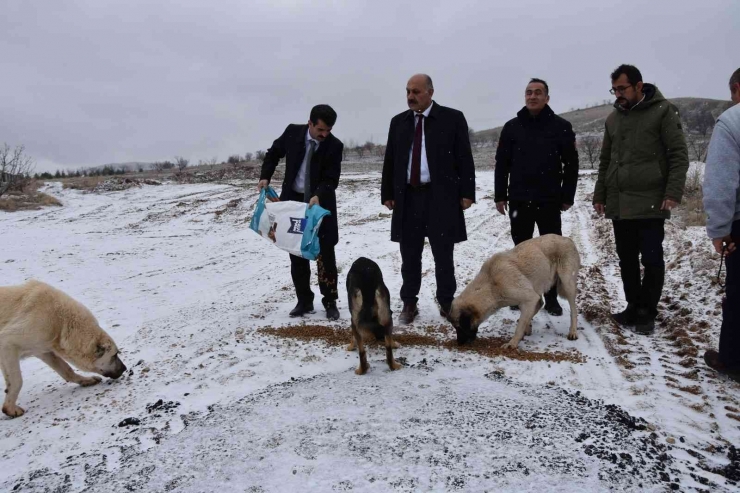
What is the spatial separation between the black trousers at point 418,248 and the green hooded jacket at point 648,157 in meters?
2.03

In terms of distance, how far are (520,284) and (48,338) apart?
15.4 feet

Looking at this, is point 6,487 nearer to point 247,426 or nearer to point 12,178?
point 247,426

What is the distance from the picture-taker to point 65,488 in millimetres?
2766

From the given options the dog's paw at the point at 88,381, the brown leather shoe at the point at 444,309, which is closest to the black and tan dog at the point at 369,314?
the brown leather shoe at the point at 444,309

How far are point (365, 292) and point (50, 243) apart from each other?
12.3 metres

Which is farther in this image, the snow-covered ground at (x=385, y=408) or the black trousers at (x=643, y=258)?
the black trousers at (x=643, y=258)

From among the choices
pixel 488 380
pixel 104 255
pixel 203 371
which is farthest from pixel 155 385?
pixel 104 255

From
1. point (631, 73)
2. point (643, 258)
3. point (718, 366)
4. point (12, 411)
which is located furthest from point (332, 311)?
point (631, 73)

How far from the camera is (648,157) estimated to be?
4.93m

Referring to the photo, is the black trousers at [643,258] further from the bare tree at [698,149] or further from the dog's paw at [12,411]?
the bare tree at [698,149]

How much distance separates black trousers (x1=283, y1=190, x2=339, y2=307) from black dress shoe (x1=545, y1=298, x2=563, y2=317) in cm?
283

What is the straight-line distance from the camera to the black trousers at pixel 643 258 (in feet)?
16.3

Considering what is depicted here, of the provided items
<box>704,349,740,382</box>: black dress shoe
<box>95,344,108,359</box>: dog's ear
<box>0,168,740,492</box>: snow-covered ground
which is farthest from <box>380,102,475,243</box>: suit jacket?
<box>95,344,108,359</box>: dog's ear

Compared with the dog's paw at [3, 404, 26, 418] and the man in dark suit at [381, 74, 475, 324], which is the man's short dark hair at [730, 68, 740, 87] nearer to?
the man in dark suit at [381, 74, 475, 324]
